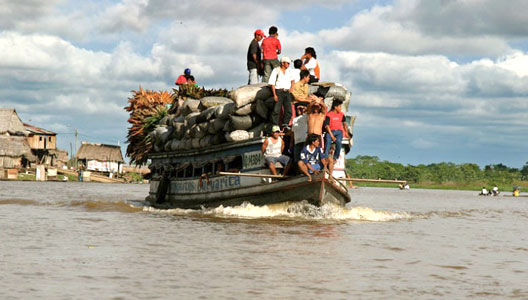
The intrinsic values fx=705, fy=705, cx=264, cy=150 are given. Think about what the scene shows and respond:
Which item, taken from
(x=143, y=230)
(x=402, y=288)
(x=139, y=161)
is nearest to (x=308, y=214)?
(x=143, y=230)

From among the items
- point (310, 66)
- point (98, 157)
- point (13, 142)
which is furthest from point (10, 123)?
point (310, 66)

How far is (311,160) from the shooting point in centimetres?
1462

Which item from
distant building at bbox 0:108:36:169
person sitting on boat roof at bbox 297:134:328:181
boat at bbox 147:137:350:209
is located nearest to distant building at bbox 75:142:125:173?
distant building at bbox 0:108:36:169

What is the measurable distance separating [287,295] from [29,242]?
509 centimetres

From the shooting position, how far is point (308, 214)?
15.0m

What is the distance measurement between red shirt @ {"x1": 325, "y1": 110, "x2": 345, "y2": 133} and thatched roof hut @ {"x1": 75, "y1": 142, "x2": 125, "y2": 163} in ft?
226

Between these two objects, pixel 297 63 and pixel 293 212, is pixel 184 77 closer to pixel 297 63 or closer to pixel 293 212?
pixel 297 63

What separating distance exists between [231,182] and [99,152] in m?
67.2

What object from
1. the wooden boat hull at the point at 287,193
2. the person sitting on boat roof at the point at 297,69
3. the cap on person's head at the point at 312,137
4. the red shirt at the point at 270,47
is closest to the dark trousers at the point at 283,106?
the person sitting on boat roof at the point at 297,69

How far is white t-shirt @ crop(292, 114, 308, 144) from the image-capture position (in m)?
14.5

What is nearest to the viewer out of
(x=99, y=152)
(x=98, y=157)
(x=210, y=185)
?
(x=210, y=185)

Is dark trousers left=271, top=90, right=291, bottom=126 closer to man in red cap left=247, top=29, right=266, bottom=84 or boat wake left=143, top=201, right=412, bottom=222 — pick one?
boat wake left=143, top=201, right=412, bottom=222

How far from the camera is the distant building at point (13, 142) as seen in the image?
6694cm

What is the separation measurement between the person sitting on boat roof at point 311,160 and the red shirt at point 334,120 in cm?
65
